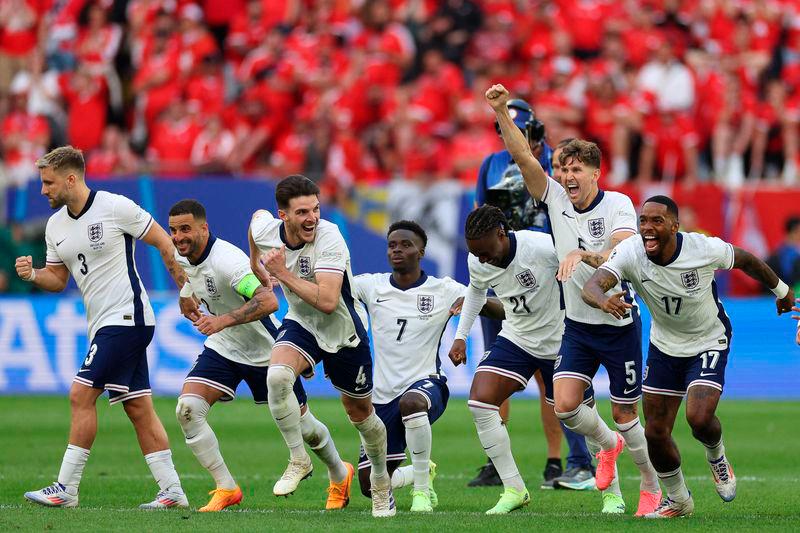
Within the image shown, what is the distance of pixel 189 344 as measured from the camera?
1820cm

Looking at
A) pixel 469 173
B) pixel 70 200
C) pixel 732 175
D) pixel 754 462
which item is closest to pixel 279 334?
pixel 70 200

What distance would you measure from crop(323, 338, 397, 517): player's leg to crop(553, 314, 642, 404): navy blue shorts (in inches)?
54.0

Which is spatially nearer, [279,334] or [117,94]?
[279,334]

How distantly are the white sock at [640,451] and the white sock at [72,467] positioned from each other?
391 centimetres

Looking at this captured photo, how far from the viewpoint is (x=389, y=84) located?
22906 millimetres

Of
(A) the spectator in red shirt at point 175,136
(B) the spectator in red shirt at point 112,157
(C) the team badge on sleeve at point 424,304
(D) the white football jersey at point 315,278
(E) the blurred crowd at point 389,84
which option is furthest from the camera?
(A) the spectator in red shirt at point 175,136

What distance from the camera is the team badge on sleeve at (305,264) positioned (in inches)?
388

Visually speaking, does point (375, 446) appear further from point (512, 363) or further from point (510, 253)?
point (510, 253)

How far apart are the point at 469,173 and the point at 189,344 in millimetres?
5010

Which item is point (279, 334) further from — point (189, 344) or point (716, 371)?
point (189, 344)

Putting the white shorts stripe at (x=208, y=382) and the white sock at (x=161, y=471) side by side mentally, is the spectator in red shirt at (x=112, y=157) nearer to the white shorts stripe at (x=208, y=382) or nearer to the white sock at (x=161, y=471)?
the white shorts stripe at (x=208, y=382)

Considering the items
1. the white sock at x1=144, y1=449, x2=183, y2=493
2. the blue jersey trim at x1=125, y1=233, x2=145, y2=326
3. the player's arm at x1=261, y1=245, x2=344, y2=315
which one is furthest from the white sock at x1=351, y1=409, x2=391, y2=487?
the blue jersey trim at x1=125, y1=233, x2=145, y2=326

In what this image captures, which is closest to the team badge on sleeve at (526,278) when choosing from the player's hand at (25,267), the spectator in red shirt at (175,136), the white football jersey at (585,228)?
the white football jersey at (585,228)

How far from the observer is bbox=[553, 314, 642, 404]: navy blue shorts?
388 inches
